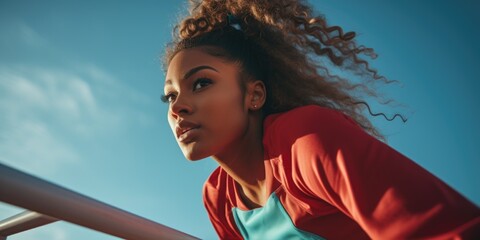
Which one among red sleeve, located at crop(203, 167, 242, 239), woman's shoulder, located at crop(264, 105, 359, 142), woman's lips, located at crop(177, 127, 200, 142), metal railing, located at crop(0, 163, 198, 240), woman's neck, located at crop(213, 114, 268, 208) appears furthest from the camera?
red sleeve, located at crop(203, 167, 242, 239)

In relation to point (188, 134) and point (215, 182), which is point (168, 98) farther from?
point (215, 182)

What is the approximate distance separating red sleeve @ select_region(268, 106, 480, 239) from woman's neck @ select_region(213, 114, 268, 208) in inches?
15.9

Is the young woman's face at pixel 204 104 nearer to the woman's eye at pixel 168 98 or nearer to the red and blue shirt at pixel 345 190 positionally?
the woman's eye at pixel 168 98

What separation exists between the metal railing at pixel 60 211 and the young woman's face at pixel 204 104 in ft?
0.99

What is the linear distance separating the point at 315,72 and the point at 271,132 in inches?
22.1

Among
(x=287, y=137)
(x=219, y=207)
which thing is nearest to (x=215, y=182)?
(x=219, y=207)

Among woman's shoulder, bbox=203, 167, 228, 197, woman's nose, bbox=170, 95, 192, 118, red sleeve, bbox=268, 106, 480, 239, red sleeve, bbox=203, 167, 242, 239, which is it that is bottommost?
red sleeve, bbox=268, 106, 480, 239

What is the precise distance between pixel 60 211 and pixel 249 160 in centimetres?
78

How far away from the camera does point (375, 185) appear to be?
2.47ft

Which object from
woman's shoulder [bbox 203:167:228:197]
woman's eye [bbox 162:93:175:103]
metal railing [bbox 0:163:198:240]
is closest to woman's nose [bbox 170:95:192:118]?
woman's eye [bbox 162:93:175:103]

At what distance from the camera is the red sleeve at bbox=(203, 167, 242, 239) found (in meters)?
1.63

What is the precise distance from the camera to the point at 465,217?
2.14ft

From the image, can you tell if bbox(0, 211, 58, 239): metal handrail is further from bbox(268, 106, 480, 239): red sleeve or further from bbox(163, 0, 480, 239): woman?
bbox(268, 106, 480, 239): red sleeve

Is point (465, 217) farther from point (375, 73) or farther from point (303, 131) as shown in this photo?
point (375, 73)
